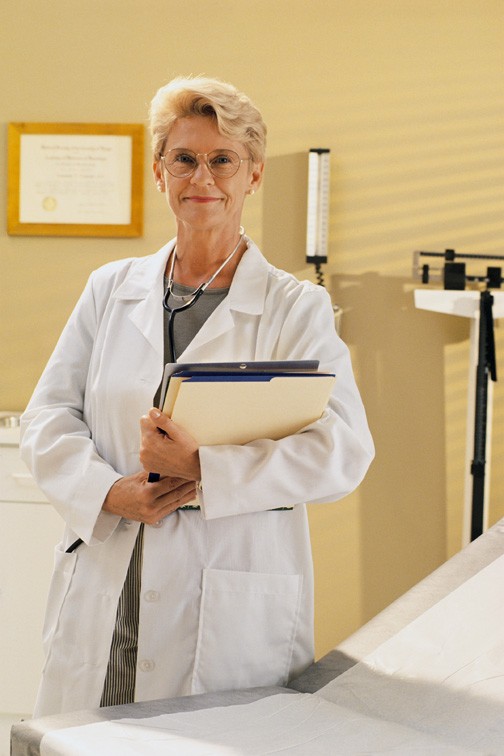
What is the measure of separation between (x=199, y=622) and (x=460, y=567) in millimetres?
538

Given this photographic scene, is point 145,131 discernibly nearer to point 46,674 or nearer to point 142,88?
point 142,88

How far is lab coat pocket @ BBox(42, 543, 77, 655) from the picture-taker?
155 centimetres

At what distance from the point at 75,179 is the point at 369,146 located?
0.97m

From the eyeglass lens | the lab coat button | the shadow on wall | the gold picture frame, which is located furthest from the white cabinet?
the eyeglass lens

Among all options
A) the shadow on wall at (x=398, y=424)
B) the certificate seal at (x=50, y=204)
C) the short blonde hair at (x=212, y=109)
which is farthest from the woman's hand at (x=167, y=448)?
the certificate seal at (x=50, y=204)

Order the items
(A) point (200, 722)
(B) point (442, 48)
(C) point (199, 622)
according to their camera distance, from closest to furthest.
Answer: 1. (A) point (200, 722)
2. (C) point (199, 622)
3. (B) point (442, 48)

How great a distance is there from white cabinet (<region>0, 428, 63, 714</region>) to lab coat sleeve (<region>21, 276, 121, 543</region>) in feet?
3.95

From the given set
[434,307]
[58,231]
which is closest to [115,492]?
[434,307]

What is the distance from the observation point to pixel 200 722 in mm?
1260

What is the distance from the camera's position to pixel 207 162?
1.54 metres

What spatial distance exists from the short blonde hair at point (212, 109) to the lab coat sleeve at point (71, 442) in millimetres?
327

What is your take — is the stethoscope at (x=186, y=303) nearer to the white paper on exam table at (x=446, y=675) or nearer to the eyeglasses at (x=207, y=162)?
the eyeglasses at (x=207, y=162)

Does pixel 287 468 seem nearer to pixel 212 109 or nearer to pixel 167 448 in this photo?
pixel 167 448

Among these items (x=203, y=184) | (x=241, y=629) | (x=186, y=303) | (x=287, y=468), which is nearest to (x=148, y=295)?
(x=186, y=303)
